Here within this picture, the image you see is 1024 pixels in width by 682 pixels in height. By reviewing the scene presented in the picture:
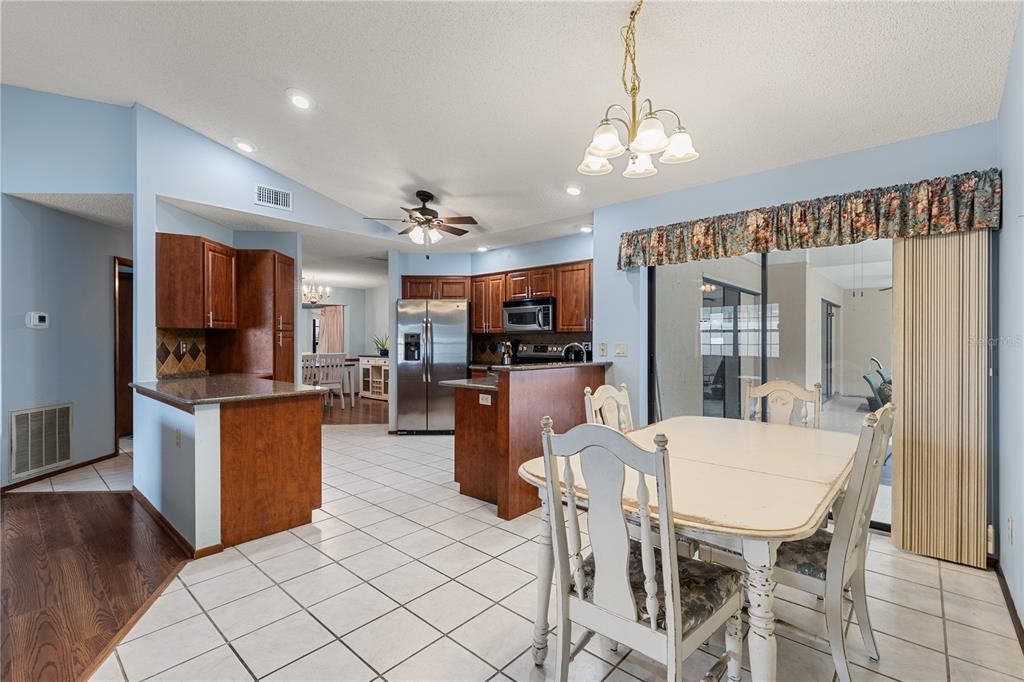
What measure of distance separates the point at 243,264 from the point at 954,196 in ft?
18.0

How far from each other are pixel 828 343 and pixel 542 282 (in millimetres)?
A: 3001

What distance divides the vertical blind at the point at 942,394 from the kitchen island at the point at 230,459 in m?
3.66

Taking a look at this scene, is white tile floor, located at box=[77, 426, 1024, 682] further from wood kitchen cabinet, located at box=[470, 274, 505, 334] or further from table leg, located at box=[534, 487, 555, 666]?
wood kitchen cabinet, located at box=[470, 274, 505, 334]

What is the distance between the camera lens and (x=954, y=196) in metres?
2.54

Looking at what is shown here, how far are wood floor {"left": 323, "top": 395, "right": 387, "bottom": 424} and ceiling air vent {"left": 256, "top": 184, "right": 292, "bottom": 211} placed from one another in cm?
351

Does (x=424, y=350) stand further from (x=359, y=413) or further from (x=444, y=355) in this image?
(x=359, y=413)

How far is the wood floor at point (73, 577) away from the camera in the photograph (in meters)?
1.85

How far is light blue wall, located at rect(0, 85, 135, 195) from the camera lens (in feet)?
12.1

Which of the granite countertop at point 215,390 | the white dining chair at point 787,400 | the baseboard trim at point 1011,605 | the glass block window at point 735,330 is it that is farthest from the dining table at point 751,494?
the granite countertop at point 215,390

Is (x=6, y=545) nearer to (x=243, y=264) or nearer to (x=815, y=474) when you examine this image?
(x=243, y=264)

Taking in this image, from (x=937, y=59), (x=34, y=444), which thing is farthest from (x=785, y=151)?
(x=34, y=444)

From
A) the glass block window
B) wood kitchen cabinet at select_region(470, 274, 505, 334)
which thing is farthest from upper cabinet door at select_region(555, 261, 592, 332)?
the glass block window

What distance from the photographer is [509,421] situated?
3.26m

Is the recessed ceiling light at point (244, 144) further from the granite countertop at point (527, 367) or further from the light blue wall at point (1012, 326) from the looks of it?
the light blue wall at point (1012, 326)
